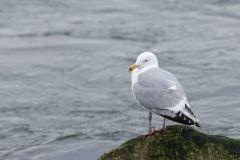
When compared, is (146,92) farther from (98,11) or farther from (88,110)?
(98,11)

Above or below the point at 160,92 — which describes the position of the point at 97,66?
below

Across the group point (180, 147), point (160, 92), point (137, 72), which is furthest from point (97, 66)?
point (180, 147)

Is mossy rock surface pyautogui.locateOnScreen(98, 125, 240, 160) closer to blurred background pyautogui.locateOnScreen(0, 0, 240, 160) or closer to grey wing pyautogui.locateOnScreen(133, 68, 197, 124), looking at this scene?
grey wing pyautogui.locateOnScreen(133, 68, 197, 124)

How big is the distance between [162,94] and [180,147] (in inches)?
24.5

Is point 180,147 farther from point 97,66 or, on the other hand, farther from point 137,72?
point 97,66

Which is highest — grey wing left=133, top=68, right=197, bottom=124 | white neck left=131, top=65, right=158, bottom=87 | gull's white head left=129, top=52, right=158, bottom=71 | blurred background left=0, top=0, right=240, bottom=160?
gull's white head left=129, top=52, right=158, bottom=71

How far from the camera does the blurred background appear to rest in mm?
12984

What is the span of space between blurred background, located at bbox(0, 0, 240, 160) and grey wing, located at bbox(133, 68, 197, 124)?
3.21 meters

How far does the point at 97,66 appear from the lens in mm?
16438

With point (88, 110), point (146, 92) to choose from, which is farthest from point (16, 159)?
point (146, 92)

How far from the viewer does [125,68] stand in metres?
16.3

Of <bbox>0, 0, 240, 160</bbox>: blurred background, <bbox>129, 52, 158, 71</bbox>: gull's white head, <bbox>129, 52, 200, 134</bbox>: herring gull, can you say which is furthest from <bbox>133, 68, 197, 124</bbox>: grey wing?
<bbox>0, 0, 240, 160</bbox>: blurred background

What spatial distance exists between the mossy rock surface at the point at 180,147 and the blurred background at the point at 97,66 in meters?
3.42

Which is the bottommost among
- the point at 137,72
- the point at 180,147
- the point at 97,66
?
the point at 97,66
